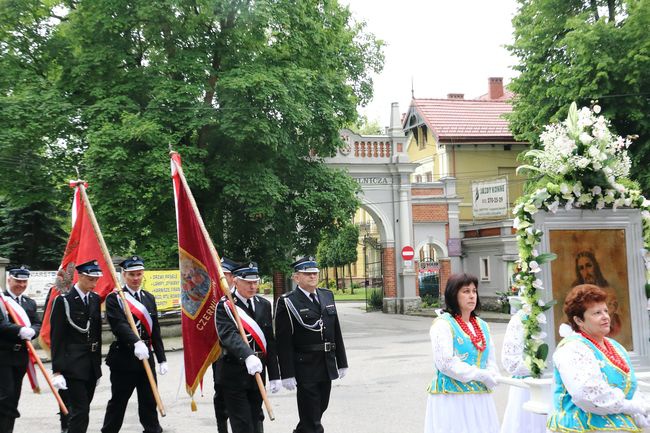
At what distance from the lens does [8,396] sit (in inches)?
346

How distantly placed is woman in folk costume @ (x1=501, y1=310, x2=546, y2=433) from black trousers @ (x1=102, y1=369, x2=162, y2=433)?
3992 mm

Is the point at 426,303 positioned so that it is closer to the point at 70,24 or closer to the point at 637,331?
the point at 70,24

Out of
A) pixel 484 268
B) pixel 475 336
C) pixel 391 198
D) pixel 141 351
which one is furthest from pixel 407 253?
pixel 475 336

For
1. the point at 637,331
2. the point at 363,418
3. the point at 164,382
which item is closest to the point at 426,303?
the point at 164,382

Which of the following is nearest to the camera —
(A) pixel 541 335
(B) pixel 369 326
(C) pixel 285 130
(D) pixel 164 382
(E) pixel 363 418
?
(A) pixel 541 335

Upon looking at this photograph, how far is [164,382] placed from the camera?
1516 cm

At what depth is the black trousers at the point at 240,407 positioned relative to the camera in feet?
25.1

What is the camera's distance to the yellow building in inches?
1736

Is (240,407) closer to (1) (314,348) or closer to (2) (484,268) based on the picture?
(1) (314,348)

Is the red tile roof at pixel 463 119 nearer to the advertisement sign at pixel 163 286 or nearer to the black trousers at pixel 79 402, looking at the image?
the advertisement sign at pixel 163 286

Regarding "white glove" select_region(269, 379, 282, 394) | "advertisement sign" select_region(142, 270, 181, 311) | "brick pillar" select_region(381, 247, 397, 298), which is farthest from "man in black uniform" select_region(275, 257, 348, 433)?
"brick pillar" select_region(381, 247, 397, 298)

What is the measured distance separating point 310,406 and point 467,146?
3771cm

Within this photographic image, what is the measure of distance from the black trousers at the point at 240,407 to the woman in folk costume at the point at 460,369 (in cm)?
199

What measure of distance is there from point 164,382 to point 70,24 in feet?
42.9
